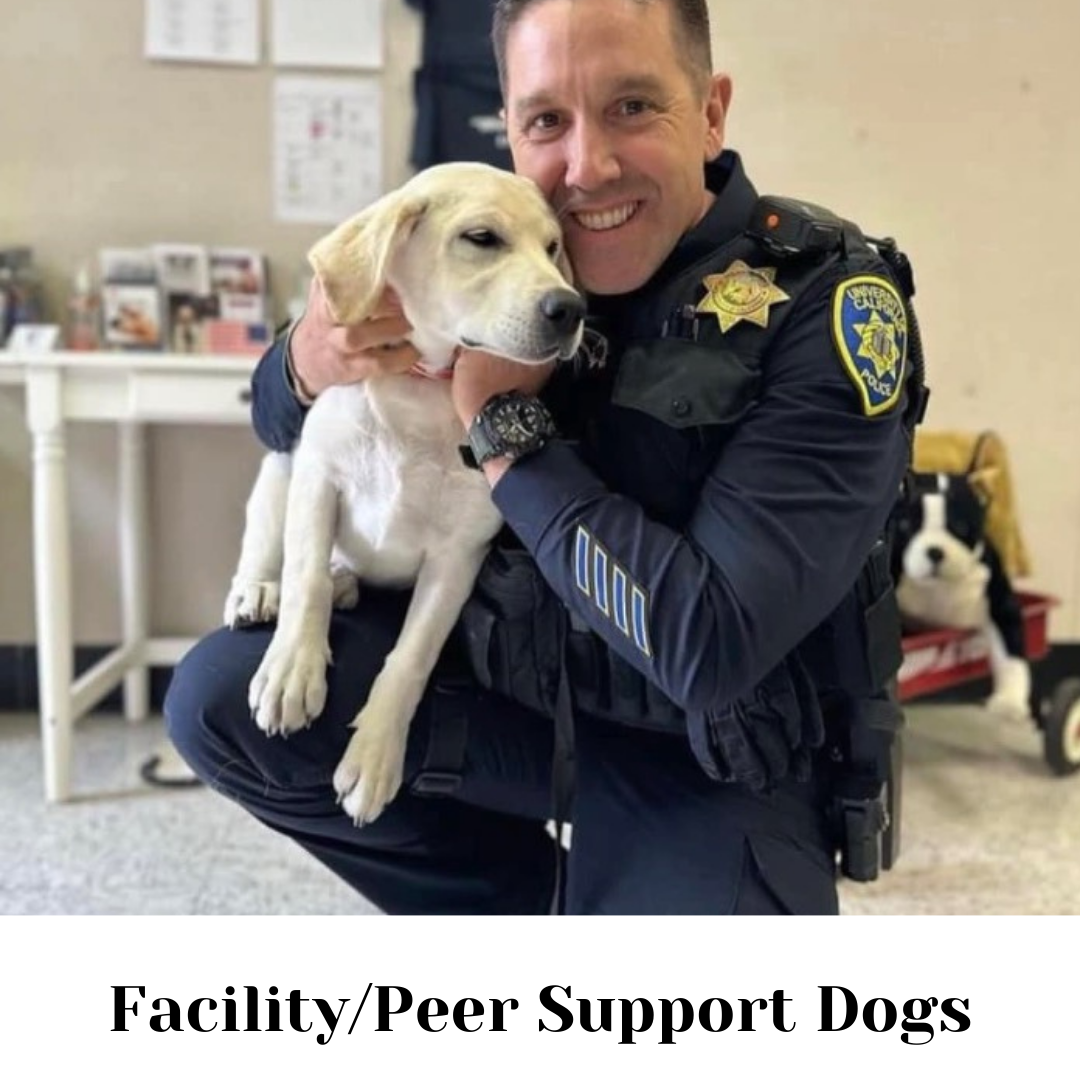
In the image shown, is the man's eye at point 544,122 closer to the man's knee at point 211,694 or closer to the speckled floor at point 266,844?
the man's knee at point 211,694

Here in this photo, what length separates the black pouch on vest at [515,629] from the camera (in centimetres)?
→ 102

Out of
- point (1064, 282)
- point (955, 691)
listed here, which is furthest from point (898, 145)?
point (955, 691)

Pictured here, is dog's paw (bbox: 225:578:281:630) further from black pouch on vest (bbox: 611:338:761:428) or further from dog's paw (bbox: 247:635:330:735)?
black pouch on vest (bbox: 611:338:761:428)

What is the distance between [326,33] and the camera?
2.01 meters

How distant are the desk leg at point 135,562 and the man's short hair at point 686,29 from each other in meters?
1.26

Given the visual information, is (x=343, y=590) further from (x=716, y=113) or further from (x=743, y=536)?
(x=716, y=113)

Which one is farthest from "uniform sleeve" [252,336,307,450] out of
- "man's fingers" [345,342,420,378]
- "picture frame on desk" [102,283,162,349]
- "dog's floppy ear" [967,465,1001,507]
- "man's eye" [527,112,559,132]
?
"dog's floppy ear" [967,465,1001,507]

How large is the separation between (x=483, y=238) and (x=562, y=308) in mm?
106

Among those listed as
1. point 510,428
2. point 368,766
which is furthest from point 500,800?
point 510,428

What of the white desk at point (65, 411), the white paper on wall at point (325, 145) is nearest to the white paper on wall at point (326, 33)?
the white paper on wall at point (325, 145)

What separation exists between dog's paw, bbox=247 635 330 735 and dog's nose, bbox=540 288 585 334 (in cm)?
33

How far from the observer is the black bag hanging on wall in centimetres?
199
